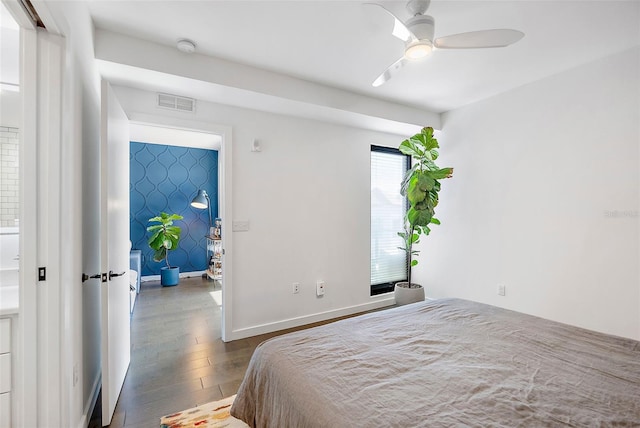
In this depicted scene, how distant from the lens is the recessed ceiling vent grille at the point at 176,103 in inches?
101

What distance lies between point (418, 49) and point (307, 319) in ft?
9.18

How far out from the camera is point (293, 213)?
3.22 m

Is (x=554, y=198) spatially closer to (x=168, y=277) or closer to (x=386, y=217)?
(x=386, y=217)

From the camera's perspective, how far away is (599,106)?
244 cm

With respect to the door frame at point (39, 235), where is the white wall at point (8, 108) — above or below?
above

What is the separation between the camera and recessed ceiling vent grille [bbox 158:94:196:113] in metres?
2.57

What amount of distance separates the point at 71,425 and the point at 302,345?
1.22 metres

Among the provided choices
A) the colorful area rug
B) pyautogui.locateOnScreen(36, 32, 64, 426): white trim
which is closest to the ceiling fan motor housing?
pyautogui.locateOnScreen(36, 32, 64, 426): white trim

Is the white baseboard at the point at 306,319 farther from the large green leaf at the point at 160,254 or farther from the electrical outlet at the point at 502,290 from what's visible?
the large green leaf at the point at 160,254

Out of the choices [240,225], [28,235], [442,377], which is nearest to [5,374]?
[28,235]

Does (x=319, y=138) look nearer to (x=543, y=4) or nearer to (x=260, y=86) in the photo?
(x=260, y=86)

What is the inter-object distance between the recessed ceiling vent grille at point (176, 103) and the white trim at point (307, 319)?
2.21m

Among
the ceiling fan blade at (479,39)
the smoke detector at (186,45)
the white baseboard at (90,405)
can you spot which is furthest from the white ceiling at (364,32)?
the white baseboard at (90,405)

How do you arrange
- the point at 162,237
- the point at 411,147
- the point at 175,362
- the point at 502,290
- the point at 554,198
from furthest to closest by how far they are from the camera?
the point at 162,237
the point at 411,147
the point at 502,290
the point at 554,198
the point at 175,362
